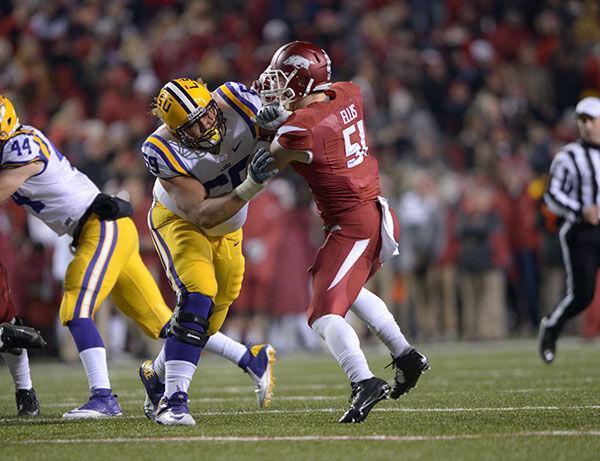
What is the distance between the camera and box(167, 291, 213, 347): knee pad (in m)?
5.25

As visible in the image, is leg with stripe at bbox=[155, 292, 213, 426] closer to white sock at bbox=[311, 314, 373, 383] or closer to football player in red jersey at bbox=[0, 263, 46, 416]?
white sock at bbox=[311, 314, 373, 383]

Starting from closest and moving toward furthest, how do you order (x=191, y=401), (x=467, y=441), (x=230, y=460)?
(x=230, y=460) < (x=467, y=441) < (x=191, y=401)

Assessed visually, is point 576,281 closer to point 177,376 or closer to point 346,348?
point 346,348

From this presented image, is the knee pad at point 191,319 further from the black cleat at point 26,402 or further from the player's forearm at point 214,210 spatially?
the black cleat at point 26,402

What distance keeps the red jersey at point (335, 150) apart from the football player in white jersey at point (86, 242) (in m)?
1.21

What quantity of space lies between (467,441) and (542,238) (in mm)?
8956

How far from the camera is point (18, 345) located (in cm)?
559

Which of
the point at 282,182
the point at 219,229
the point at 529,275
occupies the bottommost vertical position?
the point at 529,275

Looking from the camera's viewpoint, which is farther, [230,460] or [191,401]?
[191,401]

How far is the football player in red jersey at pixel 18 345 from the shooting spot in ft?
18.2

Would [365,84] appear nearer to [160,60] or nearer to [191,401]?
[160,60]

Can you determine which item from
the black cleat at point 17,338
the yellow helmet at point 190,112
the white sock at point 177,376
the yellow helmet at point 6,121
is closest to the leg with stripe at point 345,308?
the white sock at point 177,376

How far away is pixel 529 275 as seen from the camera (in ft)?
43.0

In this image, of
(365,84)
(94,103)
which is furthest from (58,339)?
(365,84)
